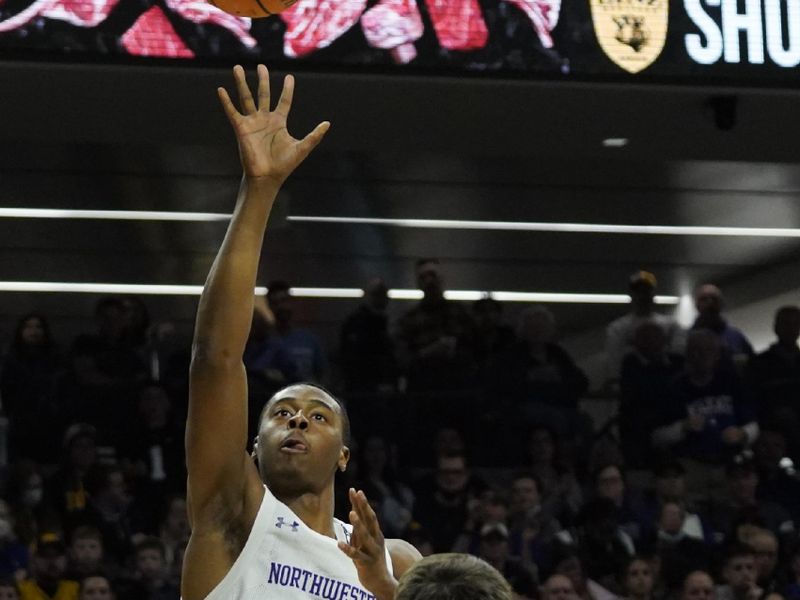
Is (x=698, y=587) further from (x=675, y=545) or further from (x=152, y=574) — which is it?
(x=152, y=574)

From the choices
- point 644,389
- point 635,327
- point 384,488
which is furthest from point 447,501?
point 635,327

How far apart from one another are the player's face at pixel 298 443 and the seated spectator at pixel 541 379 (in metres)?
5.06

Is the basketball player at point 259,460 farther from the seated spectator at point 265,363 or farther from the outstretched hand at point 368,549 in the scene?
the seated spectator at point 265,363

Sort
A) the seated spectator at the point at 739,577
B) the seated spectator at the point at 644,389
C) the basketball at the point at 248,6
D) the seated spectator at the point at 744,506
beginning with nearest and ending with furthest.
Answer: the basketball at the point at 248,6, the seated spectator at the point at 739,577, the seated spectator at the point at 744,506, the seated spectator at the point at 644,389

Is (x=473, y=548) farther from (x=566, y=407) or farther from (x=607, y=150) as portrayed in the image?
(x=607, y=150)

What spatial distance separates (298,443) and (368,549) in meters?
0.53

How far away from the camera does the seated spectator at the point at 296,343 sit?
8430 mm

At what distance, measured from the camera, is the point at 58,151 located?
928cm

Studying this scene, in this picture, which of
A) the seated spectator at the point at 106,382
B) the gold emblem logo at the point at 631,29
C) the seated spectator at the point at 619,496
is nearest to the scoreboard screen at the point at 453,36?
the gold emblem logo at the point at 631,29

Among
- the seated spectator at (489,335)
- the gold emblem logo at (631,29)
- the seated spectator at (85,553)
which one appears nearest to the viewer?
the gold emblem logo at (631,29)

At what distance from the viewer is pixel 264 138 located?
10.7 feet

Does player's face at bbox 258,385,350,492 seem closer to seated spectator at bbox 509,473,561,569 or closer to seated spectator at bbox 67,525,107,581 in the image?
seated spectator at bbox 67,525,107,581

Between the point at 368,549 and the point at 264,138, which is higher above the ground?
the point at 264,138

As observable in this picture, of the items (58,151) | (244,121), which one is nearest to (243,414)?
(244,121)
